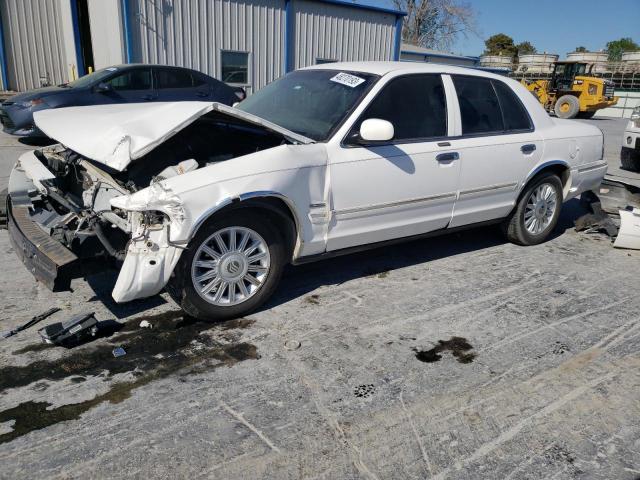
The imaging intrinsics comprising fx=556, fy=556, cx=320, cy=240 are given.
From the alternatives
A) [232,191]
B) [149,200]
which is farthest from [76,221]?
[232,191]

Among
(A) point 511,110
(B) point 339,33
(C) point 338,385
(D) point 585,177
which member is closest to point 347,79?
(A) point 511,110

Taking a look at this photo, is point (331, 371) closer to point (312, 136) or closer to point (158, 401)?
point (158, 401)

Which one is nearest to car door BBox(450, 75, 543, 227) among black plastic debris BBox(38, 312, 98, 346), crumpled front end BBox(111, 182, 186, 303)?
crumpled front end BBox(111, 182, 186, 303)

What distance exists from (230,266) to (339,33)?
14.9m

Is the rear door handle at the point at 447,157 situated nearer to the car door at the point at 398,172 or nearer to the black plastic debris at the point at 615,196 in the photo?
the car door at the point at 398,172

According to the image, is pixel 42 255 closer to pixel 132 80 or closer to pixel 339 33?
pixel 132 80

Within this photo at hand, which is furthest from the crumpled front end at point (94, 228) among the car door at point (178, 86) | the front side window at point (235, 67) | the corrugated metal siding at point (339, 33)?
the corrugated metal siding at point (339, 33)

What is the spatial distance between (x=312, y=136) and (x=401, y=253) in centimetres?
183

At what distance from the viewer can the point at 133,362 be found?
10.8 ft

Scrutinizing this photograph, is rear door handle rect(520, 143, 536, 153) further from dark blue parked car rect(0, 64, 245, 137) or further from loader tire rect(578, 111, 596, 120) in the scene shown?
loader tire rect(578, 111, 596, 120)

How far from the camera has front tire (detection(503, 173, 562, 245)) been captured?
5541mm

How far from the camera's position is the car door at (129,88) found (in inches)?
397

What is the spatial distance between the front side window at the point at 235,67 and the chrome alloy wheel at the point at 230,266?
12336 mm

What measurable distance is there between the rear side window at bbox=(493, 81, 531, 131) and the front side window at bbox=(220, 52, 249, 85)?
11161mm
